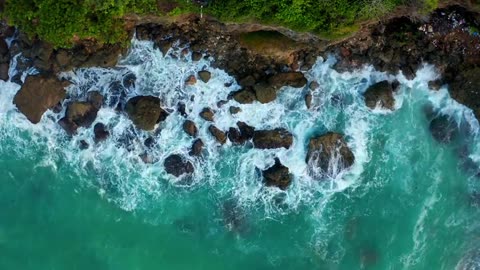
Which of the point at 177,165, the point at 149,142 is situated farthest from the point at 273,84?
the point at 149,142

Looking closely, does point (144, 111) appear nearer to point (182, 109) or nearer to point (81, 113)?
point (182, 109)

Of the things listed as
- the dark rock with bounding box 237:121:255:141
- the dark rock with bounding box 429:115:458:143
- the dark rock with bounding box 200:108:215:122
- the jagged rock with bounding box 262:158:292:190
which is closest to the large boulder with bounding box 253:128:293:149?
the dark rock with bounding box 237:121:255:141

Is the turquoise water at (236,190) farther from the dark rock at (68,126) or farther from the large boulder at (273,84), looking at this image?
the large boulder at (273,84)

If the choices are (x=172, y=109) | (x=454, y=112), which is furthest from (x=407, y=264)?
(x=172, y=109)

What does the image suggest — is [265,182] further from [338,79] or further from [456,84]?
[456,84]

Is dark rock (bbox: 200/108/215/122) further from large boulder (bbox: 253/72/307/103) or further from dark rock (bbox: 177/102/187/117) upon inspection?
large boulder (bbox: 253/72/307/103)
